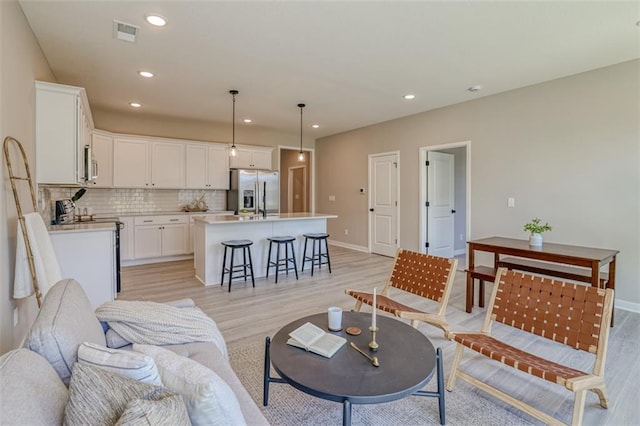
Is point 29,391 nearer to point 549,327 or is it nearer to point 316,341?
point 316,341

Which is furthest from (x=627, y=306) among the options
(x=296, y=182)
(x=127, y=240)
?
(x=296, y=182)

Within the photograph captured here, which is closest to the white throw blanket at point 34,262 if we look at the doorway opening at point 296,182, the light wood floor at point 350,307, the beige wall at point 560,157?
the light wood floor at point 350,307

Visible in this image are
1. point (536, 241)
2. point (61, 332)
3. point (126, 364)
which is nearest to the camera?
point (126, 364)

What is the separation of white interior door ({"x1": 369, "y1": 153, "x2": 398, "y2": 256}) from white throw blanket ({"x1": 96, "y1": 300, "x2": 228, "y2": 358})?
5029 millimetres

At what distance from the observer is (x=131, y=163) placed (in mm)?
5762

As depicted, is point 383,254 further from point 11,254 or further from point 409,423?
point 11,254

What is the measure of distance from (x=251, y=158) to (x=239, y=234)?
2784 mm

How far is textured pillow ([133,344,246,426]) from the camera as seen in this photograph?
87 cm

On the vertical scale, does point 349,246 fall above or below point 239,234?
below

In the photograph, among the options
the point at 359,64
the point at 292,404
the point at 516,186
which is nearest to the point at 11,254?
the point at 292,404

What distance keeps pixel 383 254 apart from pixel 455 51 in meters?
4.19

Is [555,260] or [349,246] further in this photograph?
[349,246]

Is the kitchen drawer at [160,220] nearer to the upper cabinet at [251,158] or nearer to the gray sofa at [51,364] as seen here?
the upper cabinet at [251,158]

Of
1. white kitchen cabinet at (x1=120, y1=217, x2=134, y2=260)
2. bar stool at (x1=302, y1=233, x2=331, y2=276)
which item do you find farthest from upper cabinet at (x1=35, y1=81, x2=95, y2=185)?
bar stool at (x1=302, y1=233, x2=331, y2=276)
